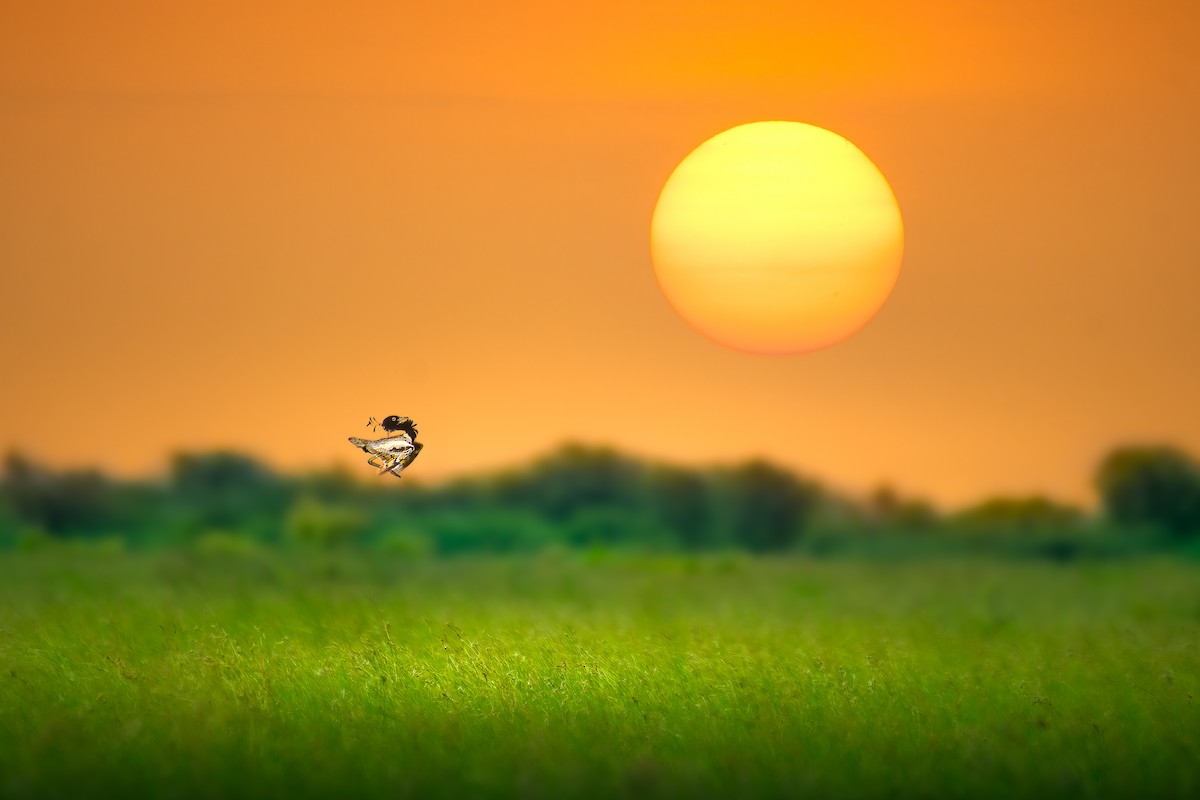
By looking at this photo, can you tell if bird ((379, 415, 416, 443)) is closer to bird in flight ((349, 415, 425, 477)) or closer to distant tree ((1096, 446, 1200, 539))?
bird in flight ((349, 415, 425, 477))

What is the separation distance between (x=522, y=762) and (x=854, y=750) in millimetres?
2991

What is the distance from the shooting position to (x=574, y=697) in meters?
15.0

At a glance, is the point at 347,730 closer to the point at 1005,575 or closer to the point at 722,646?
the point at 722,646

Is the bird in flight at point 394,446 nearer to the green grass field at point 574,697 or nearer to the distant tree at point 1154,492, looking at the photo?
the green grass field at point 574,697

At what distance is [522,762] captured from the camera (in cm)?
1189

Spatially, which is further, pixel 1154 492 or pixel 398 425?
pixel 1154 492

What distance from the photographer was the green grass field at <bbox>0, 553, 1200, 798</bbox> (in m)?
11.6

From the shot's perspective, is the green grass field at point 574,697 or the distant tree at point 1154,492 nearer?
the green grass field at point 574,697

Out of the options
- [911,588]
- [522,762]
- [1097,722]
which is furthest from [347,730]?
[911,588]

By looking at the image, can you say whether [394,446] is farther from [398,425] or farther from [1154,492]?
[1154,492]

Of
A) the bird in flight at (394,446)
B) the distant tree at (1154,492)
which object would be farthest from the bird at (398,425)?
the distant tree at (1154,492)

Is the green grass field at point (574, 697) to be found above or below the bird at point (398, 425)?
below

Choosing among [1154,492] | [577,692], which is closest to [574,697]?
[577,692]

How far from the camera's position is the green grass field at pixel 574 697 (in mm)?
11648
